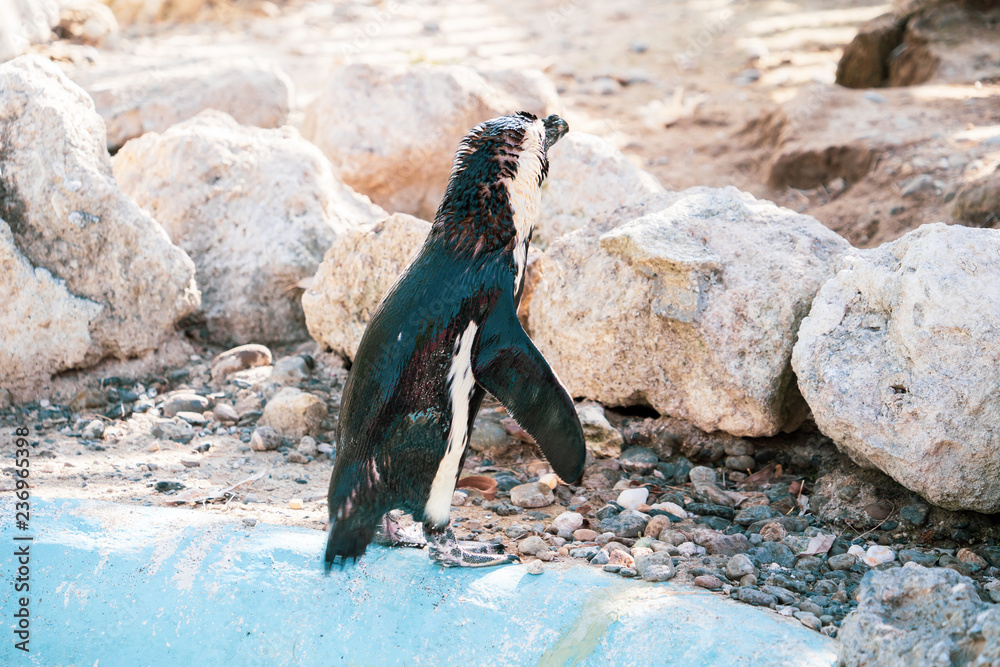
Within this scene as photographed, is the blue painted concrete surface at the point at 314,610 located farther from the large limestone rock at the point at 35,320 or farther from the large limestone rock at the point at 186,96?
the large limestone rock at the point at 186,96

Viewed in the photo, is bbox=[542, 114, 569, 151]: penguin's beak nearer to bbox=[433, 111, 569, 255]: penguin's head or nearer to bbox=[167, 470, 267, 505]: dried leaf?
bbox=[433, 111, 569, 255]: penguin's head

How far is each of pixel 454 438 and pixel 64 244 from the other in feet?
6.40

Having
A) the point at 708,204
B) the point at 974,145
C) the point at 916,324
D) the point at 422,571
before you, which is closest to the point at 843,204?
the point at 974,145

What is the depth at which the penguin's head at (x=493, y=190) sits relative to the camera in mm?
2324

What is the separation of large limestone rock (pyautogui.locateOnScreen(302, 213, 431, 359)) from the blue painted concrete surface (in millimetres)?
1367

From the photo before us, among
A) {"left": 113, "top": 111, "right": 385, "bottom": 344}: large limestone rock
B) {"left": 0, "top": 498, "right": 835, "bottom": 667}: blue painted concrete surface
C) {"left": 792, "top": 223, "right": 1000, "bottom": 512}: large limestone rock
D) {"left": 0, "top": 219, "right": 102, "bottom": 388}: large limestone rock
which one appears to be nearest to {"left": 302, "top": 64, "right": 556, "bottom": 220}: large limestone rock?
{"left": 113, "top": 111, "right": 385, "bottom": 344}: large limestone rock

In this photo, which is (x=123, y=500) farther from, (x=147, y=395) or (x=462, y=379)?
(x=462, y=379)

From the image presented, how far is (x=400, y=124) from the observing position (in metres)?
5.07

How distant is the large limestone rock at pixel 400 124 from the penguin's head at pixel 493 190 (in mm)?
2623

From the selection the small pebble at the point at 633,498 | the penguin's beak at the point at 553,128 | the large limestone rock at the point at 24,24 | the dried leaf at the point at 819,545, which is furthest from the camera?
the large limestone rock at the point at 24,24

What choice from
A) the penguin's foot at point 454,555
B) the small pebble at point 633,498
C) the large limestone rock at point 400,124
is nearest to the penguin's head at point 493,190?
the penguin's foot at point 454,555

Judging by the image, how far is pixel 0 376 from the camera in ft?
10.8

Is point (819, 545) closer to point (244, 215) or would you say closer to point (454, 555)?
point (454, 555)

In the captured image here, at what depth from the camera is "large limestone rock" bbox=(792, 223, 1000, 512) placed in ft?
7.54
